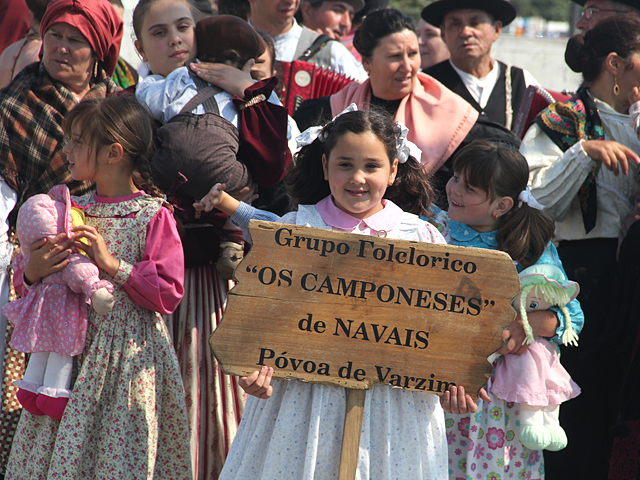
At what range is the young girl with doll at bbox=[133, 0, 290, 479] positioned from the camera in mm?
3492

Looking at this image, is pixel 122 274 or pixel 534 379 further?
pixel 534 379

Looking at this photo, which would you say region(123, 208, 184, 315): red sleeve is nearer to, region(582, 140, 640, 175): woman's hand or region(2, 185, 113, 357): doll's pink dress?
region(2, 185, 113, 357): doll's pink dress

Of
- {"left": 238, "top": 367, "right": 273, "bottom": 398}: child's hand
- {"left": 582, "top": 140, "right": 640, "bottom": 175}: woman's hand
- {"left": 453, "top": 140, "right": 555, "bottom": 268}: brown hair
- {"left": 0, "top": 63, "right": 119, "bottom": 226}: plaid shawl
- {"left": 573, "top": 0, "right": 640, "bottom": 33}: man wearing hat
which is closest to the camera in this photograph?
{"left": 238, "top": 367, "right": 273, "bottom": 398}: child's hand

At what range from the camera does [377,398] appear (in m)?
2.72

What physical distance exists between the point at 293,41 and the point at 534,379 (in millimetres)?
3487

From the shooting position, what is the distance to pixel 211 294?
365cm

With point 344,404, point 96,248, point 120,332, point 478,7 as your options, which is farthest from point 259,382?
point 478,7

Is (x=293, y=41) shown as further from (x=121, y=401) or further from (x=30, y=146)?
(x=121, y=401)

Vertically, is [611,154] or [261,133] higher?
[611,154]

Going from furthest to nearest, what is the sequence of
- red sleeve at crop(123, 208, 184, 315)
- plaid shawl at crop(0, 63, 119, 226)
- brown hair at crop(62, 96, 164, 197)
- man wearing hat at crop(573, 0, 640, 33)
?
man wearing hat at crop(573, 0, 640, 33)
plaid shawl at crop(0, 63, 119, 226)
brown hair at crop(62, 96, 164, 197)
red sleeve at crop(123, 208, 184, 315)

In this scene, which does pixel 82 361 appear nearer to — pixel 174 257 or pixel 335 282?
pixel 174 257

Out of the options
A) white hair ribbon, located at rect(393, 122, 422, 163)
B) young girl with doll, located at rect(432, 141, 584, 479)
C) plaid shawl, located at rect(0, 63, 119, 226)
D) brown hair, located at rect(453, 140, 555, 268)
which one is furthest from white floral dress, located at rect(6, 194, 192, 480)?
brown hair, located at rect(453, 140, 555, 268)

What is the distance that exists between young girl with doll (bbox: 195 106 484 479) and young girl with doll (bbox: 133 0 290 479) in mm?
409

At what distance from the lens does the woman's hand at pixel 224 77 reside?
3.50m
